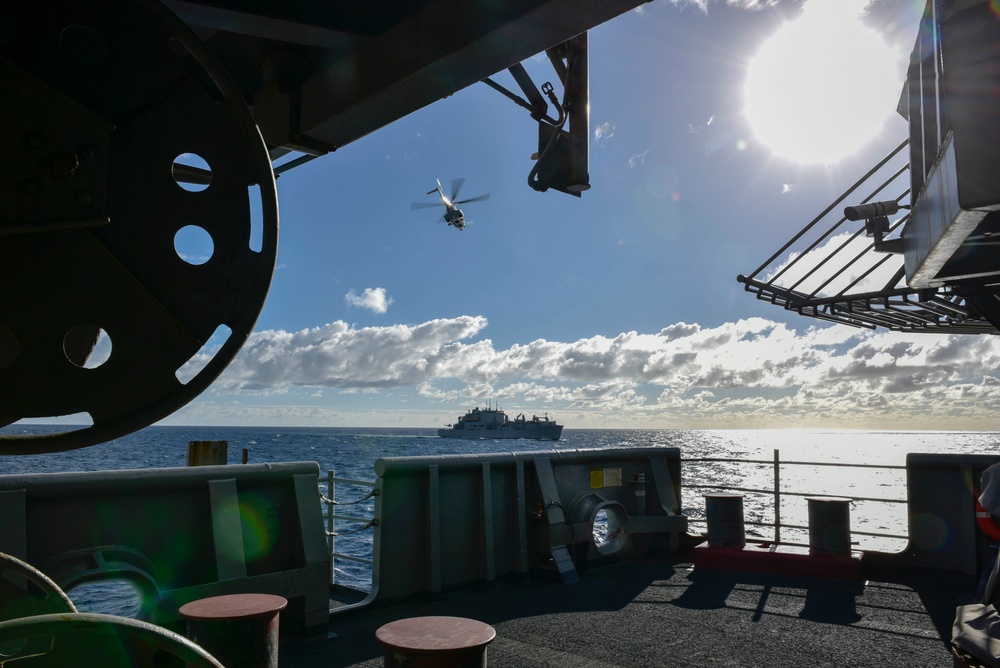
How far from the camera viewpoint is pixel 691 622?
6961 mm

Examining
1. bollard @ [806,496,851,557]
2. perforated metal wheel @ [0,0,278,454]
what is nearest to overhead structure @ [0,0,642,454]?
perforated metal wheel @ [0,0,278,454]

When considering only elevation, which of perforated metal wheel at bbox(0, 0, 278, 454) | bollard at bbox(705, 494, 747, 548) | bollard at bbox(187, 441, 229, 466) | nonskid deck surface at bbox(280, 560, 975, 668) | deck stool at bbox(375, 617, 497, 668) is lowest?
nonskid deck surface at bbox(280, 560, 975, 668)

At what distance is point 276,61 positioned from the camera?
2.94 meters

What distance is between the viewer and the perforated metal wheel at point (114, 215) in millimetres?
1831

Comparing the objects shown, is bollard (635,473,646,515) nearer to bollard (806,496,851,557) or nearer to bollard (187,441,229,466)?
bollard (806,496,851,557)

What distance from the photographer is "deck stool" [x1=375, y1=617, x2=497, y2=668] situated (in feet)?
11.4

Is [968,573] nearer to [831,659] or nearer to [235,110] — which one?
[831,659]

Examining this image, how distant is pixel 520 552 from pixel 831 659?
12.7ft

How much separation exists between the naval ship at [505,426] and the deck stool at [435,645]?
145276mm

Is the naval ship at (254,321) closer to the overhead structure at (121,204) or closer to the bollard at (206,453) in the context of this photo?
the overhead structure at (121,204)

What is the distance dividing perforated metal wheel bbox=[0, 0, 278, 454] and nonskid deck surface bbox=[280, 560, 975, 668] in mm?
4532

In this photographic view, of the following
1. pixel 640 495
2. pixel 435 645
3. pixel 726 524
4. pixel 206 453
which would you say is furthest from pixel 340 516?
pixel 435 645

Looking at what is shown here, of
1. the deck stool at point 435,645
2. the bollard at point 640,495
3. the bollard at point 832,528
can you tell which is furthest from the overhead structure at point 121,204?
the bollard at point 640,495

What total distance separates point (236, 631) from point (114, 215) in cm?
313
